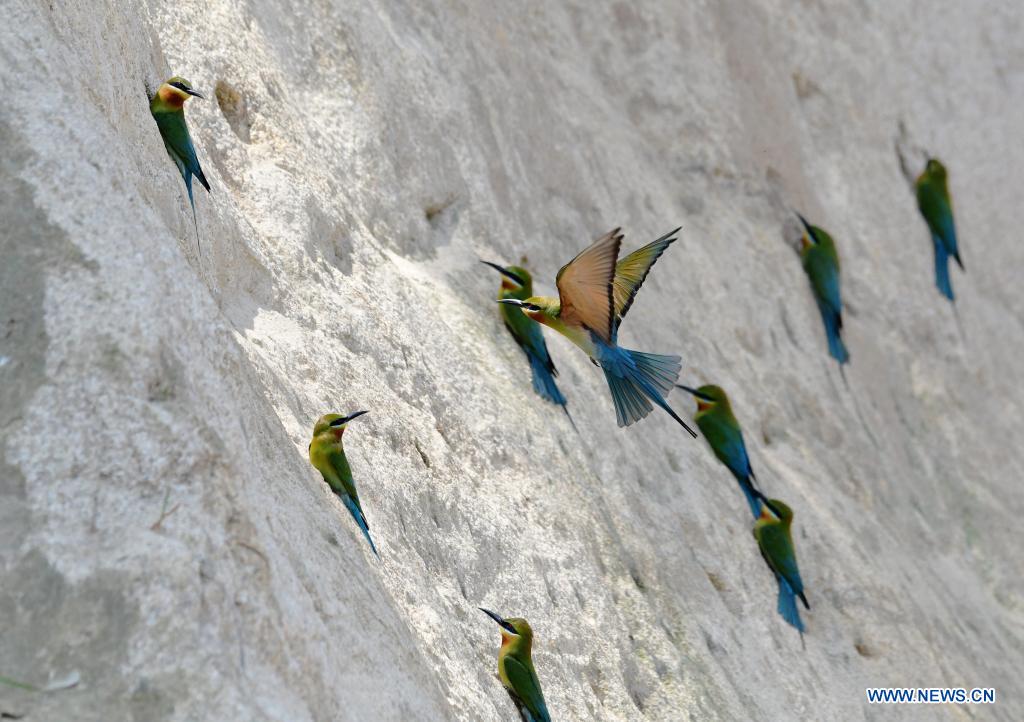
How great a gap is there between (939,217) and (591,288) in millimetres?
3911

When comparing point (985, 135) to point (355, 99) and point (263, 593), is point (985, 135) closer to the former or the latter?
point (355, 99)

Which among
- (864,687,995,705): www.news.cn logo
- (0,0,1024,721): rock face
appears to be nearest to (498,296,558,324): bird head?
(0,0,1024,721): rock face

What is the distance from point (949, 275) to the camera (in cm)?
678

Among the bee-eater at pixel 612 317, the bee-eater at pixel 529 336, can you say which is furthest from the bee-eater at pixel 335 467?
the bee-eater at pixel 529 336

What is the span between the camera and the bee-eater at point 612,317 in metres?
3.23

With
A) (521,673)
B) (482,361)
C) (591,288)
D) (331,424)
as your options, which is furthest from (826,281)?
(331,424)

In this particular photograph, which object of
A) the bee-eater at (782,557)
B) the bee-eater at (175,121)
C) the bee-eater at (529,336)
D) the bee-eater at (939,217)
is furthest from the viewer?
the bee-eater at (939,217)

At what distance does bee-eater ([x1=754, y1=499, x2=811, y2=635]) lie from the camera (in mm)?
4426

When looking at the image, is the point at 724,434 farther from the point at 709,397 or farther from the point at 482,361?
the point at 482,361

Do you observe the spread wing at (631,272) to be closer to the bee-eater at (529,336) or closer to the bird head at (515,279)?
the bee-eater at (529,336)

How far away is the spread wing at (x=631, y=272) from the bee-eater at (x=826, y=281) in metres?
2.43

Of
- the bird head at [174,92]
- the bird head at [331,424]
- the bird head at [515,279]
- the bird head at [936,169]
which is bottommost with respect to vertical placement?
the bird head at [331,424]

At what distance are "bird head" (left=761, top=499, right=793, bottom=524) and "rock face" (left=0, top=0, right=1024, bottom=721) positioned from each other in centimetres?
8

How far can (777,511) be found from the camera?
447cm
